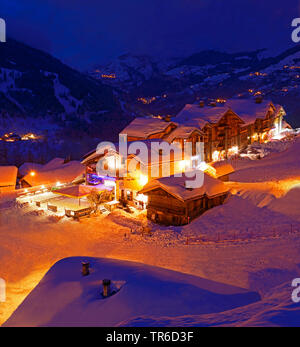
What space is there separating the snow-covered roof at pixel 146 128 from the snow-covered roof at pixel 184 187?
41.1ft

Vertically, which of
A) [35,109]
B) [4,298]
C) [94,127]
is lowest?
[4,298]

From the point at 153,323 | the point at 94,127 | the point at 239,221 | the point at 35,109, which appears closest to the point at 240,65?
the point at 94,127

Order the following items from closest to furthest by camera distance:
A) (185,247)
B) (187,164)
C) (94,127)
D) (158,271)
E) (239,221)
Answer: (158,271)
(185,247)
(239,221)
(187,164)
(94,127)

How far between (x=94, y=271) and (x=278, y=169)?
2479 centimetres

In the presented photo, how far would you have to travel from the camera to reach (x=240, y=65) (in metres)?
197

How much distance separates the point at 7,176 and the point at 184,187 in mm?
26948

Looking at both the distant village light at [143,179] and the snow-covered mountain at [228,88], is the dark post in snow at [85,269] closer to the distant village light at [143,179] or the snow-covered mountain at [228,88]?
the distant village light at [143,179]

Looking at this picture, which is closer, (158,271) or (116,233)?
(158,271)

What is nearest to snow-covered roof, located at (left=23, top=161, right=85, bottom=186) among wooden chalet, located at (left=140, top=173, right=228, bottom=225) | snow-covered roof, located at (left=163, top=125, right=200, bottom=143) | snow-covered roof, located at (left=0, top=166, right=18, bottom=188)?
snow-covered roof, located at (left=0, top=166, right=18, bottom=188)

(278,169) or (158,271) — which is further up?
(278,169)

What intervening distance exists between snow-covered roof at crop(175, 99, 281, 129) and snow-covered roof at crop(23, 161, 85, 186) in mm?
16587

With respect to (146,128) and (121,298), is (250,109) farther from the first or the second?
(121,298)

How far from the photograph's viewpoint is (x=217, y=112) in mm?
40812

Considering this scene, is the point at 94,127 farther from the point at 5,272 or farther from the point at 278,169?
the point at 5,272
